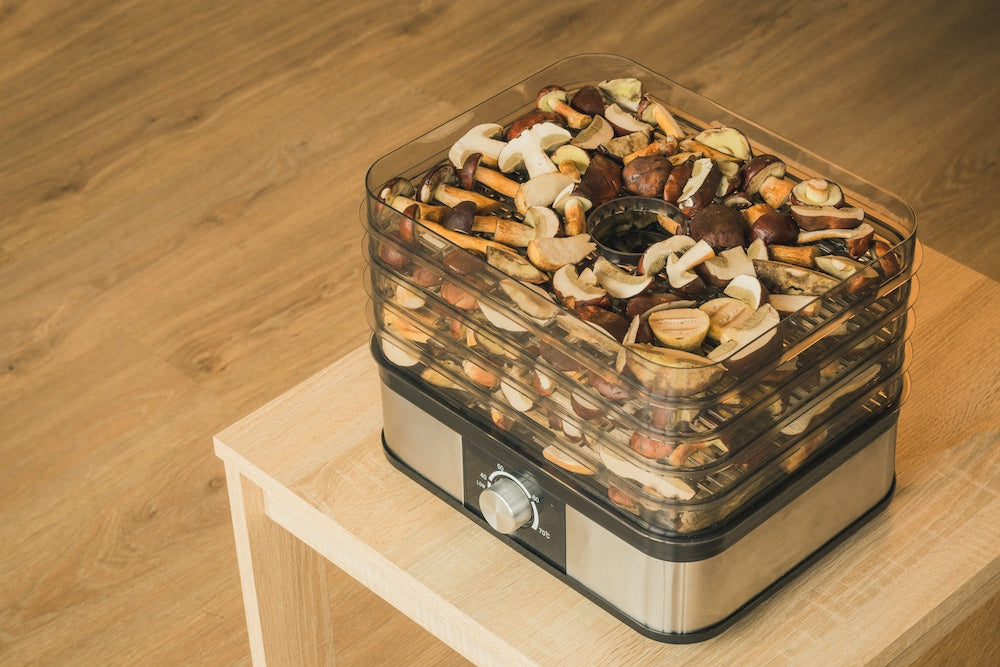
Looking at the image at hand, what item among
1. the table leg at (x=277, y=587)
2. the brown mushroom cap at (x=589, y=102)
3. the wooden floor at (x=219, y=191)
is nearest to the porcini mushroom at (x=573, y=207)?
the brown mushroom cap at (x=589, y=102)

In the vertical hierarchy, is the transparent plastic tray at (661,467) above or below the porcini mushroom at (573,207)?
below

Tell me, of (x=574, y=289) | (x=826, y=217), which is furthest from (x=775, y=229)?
(x=574, y=289)

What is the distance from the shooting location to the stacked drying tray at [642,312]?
2.62 ft

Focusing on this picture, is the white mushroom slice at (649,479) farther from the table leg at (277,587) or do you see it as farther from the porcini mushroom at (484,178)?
the table leg at (277,587)

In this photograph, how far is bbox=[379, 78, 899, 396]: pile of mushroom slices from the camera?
0.82 m

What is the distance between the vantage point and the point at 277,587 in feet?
3.74

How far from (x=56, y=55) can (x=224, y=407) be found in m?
1.00

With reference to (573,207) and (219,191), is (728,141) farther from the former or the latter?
(219,191)

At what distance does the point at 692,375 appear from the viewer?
2.49 feet

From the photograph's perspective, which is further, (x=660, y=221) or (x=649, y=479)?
(x=660, y=221)

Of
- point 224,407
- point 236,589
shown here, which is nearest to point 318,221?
point 224,407

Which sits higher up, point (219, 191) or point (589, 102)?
point (589, 102)

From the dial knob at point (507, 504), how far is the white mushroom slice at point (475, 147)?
0.76ft

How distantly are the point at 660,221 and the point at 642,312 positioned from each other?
4.7 inches
